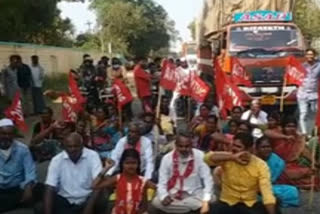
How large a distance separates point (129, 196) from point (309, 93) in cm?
616

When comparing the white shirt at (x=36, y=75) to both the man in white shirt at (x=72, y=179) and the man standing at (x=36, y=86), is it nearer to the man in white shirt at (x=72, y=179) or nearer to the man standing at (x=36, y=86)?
the man standing at (x=36, y=86)

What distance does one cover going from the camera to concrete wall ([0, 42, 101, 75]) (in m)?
21.1

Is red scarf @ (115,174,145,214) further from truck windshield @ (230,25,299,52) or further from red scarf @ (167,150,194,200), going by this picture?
truck windshield @ (230,25,299,52)

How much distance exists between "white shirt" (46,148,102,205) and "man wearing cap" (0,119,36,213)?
27.0 inches

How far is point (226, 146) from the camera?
840 cm

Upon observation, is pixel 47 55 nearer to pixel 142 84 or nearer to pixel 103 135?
pixel 142 84

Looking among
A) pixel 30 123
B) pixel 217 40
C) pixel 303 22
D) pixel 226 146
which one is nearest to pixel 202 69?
pixel 217 40

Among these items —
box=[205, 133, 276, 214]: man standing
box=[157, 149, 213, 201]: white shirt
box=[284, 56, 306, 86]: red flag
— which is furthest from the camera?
box=[284, 56, 306, 86]: red flag

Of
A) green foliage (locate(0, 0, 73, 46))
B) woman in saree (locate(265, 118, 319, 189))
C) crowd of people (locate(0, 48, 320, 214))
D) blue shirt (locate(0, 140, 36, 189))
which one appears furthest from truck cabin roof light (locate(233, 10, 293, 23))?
blue shirt (locate(0, 140, 36, 189))

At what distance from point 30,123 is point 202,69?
6.85 m

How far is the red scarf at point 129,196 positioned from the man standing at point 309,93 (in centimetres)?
569

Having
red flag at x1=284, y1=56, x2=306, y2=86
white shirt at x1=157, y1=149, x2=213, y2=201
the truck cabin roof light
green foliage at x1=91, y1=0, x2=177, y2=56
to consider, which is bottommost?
green foliage at x1=91, y1=0, x2=177, y2=56

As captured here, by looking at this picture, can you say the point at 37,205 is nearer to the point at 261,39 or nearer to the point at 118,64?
the point at 118,64

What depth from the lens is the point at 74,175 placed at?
6.98 metres
